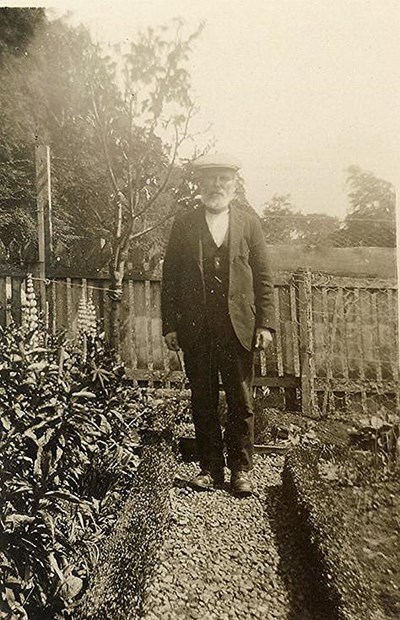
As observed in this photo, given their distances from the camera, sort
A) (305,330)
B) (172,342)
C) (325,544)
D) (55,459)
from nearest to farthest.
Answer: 1. (325,544)
2. (55,459)
3. (172,342)
4. (305,330)

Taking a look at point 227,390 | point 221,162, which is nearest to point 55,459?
point 227,390

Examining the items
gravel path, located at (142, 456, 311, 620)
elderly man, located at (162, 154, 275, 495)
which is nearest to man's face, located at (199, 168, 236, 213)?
elderly man, located at (162, 154, 275, 495)

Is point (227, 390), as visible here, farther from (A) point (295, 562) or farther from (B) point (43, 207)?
(B) point (43, 207)

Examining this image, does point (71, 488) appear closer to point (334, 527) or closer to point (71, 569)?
point (71, 569)

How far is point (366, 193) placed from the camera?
5.82 feet

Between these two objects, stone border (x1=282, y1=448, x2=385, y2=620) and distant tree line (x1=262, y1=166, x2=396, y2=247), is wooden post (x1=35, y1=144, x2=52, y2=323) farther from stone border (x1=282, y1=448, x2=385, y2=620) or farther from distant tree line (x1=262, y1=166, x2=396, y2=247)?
stone border (x1=282, y1=448, x2=385, y2=620)

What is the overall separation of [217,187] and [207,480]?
0.94 m

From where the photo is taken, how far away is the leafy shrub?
162 centimetres

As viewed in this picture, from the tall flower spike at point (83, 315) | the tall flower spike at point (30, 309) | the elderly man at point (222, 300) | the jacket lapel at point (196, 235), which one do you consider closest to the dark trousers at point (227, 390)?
the elderly man at point (222, 300)

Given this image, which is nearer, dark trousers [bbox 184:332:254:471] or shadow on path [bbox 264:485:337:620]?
shadow on path [bbox 264:485:337:620]

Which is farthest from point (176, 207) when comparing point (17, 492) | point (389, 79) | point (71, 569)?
point (71, 569)

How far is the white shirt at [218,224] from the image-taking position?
180 centimetres

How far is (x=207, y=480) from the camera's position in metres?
1.86

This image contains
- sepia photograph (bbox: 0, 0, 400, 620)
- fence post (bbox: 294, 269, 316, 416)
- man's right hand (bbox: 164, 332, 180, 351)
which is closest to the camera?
sepia photograph (bbox: 0, 0, 400, 620)
